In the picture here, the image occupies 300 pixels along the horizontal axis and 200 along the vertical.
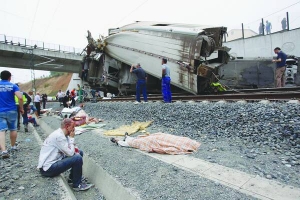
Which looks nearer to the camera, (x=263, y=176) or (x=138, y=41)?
(x=263, y=176)

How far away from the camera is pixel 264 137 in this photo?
145 inches

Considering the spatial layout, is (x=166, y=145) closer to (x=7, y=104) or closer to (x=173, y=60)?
(x=7, y=104)

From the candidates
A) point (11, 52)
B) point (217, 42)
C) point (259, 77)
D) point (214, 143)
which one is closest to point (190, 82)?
point (217, 42)

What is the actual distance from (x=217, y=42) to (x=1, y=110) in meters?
7.93

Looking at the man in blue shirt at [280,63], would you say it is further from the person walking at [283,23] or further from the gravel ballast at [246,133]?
the person walking at [283,23]

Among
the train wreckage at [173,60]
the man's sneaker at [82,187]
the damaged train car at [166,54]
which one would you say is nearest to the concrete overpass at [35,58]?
the train wreckage at [173,60]

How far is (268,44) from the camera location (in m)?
17.5

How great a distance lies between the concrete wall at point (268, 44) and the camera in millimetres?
15781

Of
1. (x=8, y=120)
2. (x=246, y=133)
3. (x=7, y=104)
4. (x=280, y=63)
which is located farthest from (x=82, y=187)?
(x=280, y=63)

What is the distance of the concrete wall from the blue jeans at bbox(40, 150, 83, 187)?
1433cm

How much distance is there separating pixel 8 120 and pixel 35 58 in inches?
1175

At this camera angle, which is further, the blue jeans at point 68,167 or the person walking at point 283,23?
the person walking at point 283,23

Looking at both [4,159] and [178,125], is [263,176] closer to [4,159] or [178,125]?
[178,125]

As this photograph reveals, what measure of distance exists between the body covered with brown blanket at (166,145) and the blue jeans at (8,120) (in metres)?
3.10
